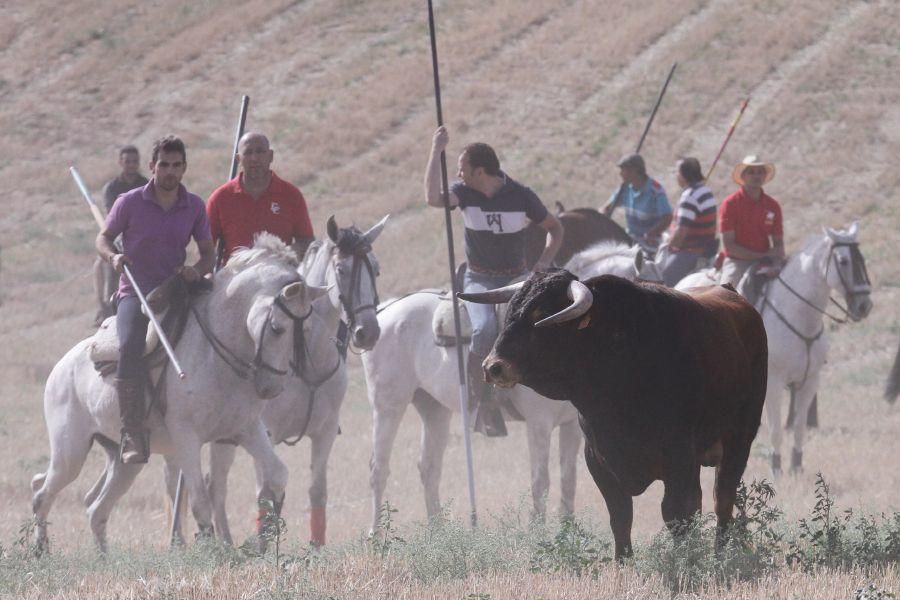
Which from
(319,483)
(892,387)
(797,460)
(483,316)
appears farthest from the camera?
(892,387)

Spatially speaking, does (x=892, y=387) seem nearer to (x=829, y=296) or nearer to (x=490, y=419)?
(x=829, y=296)

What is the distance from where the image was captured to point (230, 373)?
10.2 m

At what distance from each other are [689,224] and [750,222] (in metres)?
0.72

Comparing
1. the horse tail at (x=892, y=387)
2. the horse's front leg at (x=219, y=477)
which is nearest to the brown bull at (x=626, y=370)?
the horse's front leg at (x=219, y=477)

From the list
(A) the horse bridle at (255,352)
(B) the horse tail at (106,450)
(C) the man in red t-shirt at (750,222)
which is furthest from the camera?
(C) the man in red t-shirt at (750,222)

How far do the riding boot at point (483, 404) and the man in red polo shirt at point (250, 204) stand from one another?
72.1 inches

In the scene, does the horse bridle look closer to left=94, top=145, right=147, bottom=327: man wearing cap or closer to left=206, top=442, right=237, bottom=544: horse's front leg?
left=206, top=442, right=237, bottom=544: horse's front leg

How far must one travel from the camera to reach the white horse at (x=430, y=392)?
1186 centimetres

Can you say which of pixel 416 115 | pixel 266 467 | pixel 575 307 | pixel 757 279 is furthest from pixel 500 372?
pixel 416 115

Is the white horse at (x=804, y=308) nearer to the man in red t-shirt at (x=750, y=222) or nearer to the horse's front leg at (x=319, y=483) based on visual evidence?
the man in red t-shirt at (x=750, y=222)

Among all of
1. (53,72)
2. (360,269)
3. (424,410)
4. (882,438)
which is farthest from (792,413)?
(53,72)

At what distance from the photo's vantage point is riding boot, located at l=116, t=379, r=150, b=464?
1001 cm

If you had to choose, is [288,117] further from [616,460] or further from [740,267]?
[616,460]

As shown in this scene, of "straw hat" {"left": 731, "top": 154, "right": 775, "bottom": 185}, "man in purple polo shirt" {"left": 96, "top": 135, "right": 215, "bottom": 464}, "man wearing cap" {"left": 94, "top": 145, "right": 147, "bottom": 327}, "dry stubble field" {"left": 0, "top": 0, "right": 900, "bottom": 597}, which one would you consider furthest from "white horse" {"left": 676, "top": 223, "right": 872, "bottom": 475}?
"man in purple polo shirt" {"left": 96, "top": 135, "right": 215, "bottom": 464}
